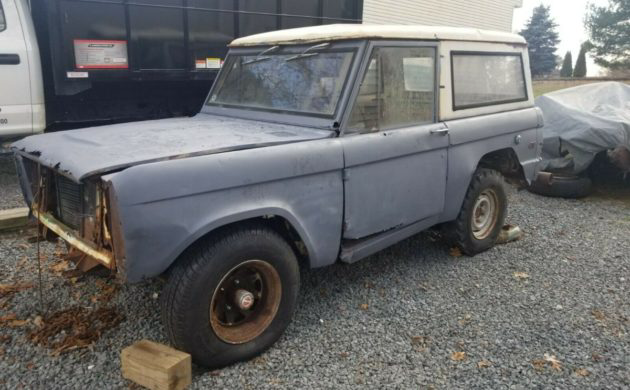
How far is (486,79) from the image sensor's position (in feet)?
14.8

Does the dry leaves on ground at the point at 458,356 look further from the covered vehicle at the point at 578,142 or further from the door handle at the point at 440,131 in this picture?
the covered vehicle at the point at 578,142

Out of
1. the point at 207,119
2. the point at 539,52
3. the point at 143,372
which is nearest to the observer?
the point at 143,372

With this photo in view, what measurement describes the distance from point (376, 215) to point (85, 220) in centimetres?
179

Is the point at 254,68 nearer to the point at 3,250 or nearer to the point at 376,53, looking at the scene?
the point at 376,53

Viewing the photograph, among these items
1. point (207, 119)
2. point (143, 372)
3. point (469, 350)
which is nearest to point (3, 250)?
point (207, 119)

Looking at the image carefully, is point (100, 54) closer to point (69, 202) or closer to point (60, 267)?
point (60, 267)

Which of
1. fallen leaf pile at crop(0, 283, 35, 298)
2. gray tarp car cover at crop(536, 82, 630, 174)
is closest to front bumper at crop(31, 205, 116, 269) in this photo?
fallen leaf pile at crop(0, 283, 35, 298)

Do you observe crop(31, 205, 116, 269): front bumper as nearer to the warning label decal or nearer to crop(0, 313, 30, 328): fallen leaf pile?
crop(0, 313, 30, 328): fallen leaf pile

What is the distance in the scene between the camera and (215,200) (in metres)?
2.72

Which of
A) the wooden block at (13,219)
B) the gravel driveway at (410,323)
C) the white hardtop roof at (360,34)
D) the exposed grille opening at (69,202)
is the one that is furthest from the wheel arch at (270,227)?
the wooden block at (13,219)

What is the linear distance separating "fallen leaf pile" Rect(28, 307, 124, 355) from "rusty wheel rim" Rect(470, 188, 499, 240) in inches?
119

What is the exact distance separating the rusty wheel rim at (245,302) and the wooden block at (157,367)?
0.85 feet

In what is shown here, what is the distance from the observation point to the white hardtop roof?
11.6 ft

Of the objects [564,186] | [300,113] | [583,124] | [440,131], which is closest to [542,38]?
[583,124]
